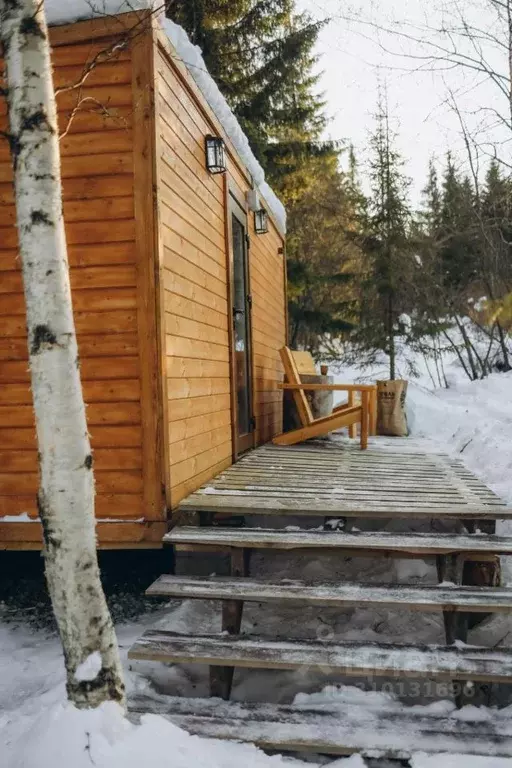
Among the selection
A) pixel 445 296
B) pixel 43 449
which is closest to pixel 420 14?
pixel 43 449

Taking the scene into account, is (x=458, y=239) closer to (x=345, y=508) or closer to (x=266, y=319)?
(x=266, y=319)

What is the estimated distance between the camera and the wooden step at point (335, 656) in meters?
2.23

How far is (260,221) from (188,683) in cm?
516

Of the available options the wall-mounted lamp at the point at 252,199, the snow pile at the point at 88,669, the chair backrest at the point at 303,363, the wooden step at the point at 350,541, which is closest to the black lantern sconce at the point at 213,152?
the wall-mounted lamp at the point at 252,199

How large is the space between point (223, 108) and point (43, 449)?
3.76m

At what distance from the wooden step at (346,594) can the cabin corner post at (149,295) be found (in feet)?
1.95

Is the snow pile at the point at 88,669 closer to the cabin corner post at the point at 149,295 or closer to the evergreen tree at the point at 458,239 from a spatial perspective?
the cabin corner post at the point at 149,295

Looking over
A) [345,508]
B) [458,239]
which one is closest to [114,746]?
[345,508]

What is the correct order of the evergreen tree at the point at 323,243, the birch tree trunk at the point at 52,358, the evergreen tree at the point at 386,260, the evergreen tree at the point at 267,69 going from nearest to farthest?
1. the birch tree trunk at the point at 52,358
2. the evergreen tree at the point at 267,69
3. the evergreen tree at the point at 386,260
4. the evergreen tree at the point at 323,243

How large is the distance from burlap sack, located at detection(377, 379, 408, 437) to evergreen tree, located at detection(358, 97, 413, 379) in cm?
568

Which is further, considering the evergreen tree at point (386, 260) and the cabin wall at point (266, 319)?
the evergreen tree at point (386, 260)

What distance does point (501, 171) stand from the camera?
903 centimetres

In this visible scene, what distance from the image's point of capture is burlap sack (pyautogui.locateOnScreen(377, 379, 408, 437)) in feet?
25.8

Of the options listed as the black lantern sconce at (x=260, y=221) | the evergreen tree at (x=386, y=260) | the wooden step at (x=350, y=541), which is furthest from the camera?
the evergreen tree at (x=386, y=260)
